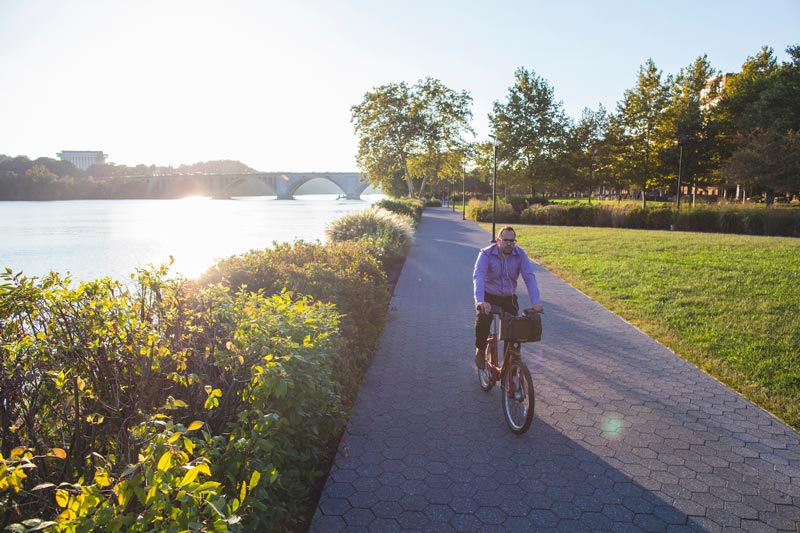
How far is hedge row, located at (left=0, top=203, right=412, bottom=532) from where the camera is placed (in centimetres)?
164

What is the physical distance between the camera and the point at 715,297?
9.12 meters

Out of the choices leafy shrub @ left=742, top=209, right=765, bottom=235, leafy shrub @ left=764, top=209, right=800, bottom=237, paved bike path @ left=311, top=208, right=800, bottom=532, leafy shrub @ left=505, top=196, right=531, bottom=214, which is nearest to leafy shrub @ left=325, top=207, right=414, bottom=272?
paved bike path @ left=311, top=208, right=800, bottom=532

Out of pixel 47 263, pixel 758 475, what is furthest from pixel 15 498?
pixel 47 263

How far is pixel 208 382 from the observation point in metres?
3.11

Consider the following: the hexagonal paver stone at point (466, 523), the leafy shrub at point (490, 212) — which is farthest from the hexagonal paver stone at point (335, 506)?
the leafy shrub at point (490, 212)

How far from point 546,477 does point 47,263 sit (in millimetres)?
20846

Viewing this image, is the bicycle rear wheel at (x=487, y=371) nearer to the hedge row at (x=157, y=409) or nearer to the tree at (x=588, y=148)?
the hedge row at (x=157, y=409)

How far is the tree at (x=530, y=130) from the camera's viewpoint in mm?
41594

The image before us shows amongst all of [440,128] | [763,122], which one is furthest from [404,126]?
[763,122]

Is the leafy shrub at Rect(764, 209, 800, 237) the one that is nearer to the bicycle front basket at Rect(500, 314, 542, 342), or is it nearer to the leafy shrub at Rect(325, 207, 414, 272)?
the leafy shrub at Rect(325, 207, 414, 272)

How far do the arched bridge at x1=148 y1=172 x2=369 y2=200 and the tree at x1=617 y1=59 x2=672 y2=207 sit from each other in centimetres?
6229

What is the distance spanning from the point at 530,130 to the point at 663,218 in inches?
736

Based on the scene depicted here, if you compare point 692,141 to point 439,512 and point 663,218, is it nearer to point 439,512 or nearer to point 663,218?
A: point 663,218

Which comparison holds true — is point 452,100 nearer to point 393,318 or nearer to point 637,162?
point 637,162
